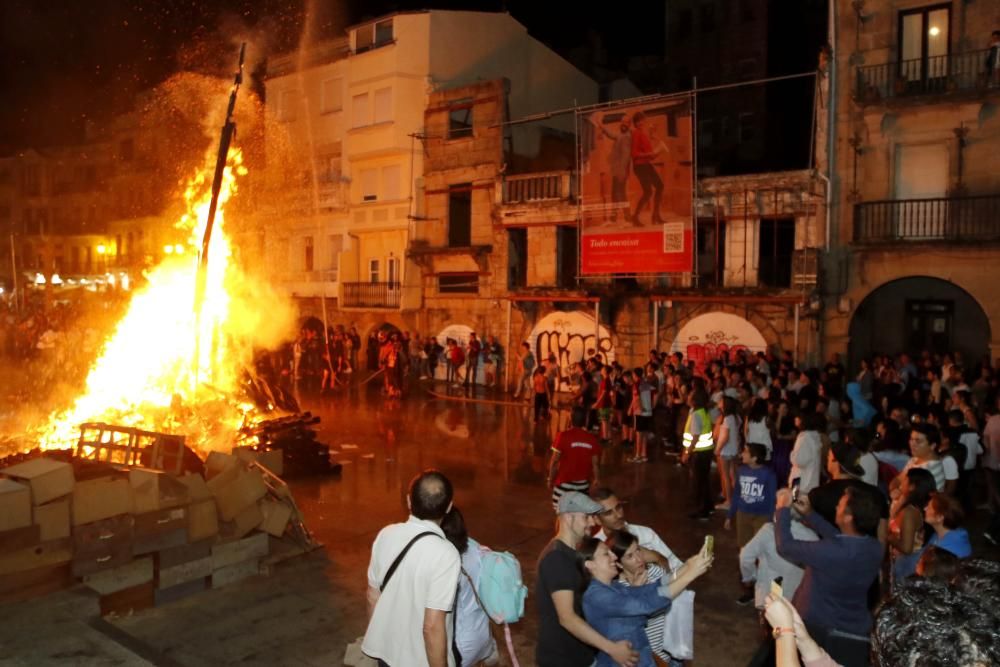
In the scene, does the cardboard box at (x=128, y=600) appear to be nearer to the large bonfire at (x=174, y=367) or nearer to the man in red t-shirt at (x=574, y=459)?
the man in red t-shirt at (x=574, y=459)

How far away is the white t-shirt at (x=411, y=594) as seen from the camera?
3.85m

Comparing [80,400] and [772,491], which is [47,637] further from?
[80,400]

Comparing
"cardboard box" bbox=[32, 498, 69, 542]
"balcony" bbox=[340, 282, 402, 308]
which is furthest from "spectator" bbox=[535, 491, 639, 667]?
"balcony" bbox=[340, 282, 402, 308]

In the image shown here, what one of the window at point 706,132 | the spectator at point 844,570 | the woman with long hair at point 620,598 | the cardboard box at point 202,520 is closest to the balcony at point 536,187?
the window at point 706,132

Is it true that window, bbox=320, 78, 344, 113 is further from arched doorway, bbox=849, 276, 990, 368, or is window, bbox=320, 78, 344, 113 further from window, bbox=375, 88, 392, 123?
arched doorway, bbox=849, 276, 990, 368

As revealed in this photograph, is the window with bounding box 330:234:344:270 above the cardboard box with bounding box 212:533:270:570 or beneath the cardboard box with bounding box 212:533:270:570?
above

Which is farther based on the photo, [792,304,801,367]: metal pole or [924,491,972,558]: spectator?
[792,304,801,367]: metal pole

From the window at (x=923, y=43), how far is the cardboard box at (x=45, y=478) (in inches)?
769

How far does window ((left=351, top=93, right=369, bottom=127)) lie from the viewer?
1219 inches

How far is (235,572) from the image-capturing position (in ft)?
26.2

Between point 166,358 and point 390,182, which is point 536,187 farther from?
point 166,358

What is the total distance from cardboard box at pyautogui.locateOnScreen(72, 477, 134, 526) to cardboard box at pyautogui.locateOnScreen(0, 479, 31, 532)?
0.39 metres

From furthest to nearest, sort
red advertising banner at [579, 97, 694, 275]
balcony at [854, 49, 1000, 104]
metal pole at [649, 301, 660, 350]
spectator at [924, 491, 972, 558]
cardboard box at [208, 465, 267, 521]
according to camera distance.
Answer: metal pole at [649, 301, 660, 350] < red advertising banner at [579, 97, 694, 275] < balcony at [854, 49, 1000, 104] < cardboard box at [208, 465, 267, 521] < spectator at [924, 491, 972, 558]

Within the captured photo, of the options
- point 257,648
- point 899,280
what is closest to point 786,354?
point 899,280
